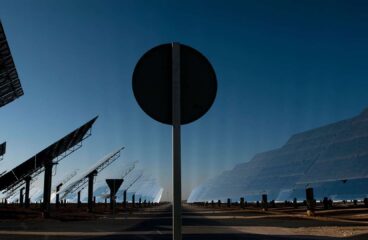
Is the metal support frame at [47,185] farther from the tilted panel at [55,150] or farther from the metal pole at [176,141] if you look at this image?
the metal pole at [176,141]

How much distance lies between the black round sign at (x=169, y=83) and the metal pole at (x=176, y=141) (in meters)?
0.11

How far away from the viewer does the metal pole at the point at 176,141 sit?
4.65 metres

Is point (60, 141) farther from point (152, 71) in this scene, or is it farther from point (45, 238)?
point (152, 71)

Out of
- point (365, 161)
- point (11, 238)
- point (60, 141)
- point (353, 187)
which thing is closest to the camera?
point (11, 238)

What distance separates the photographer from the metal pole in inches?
183

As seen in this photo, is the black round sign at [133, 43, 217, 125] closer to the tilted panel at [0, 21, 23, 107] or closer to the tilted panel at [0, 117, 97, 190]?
the tilted panel at [0, 21, 23, 107]

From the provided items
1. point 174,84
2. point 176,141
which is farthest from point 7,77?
point 176,141

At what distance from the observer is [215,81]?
5180mm

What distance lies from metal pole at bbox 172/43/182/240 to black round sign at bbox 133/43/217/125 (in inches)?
4.2

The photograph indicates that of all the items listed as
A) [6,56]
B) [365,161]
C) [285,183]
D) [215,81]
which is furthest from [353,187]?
[215,81]

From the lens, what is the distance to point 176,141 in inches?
189

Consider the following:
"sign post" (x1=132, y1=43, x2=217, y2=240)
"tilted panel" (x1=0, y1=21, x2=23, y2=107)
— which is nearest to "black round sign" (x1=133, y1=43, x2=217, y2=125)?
"sign post" (x1=132, y1=43, x2=217, y2=240)

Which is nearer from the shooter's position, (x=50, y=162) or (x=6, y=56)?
(x=6, y=56)

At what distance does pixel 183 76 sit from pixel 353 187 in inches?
5446
